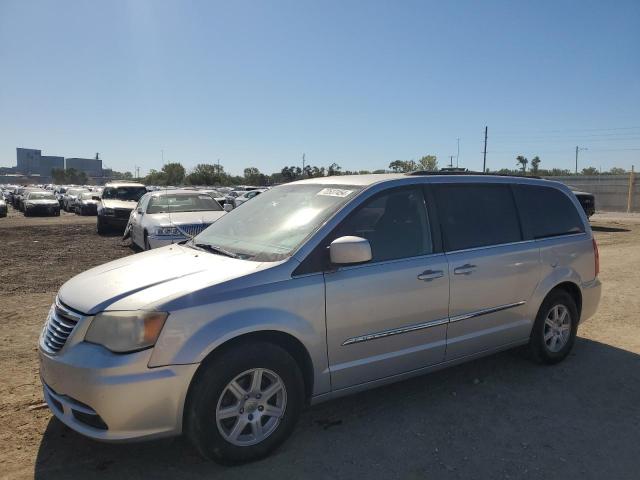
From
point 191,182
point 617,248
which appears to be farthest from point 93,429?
point 191,182

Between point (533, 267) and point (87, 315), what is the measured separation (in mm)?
3640

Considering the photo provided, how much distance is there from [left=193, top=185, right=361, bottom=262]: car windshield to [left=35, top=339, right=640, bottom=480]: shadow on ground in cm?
131

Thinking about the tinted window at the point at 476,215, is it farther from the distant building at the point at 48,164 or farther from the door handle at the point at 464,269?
the distant building at the point at 48,164

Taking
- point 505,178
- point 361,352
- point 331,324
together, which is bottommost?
point 361,352

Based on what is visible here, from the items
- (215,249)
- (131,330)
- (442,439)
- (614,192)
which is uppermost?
(614,192)

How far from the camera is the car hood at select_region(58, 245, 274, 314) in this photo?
2955 mm

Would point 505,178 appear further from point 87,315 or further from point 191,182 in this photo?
point 191,182

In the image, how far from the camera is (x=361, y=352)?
3508 millimetres

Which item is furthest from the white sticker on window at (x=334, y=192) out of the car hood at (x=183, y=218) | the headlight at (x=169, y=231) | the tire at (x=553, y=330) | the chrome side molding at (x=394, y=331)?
the car hood at (x=183, y=218)

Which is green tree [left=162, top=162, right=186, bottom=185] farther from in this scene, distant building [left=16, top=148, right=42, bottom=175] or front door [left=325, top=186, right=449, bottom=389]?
front door [left=325, top=186, right=449, bottom=389]

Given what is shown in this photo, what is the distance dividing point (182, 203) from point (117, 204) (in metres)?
6.98

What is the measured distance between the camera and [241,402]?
306 cm

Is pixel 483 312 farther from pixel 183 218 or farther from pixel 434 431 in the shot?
pixel 183 218

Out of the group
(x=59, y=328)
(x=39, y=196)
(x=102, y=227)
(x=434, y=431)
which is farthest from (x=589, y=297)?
(x=39, y=196)
